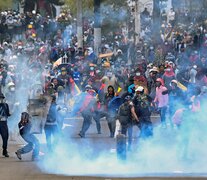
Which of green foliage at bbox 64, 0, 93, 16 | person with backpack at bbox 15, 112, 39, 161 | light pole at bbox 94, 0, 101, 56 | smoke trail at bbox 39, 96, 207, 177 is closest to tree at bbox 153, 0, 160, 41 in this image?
light pole at bbox 94, 0, 101, 56

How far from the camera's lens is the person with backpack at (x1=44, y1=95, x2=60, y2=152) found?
20.8 m

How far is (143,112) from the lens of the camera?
21094mm

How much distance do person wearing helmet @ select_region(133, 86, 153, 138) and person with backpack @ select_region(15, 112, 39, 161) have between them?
7.52ft

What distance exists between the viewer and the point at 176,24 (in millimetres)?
20828

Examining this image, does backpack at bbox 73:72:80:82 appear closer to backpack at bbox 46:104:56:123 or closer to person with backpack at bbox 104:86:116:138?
person with backpack at bbox 104:86:116:138

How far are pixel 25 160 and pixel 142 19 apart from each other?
16.0ft

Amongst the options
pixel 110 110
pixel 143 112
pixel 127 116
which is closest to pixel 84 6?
pixel 110 110

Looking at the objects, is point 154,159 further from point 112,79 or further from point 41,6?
point 41,6

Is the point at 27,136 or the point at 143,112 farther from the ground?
the point at 143,112

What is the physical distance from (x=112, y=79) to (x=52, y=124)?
6.03m

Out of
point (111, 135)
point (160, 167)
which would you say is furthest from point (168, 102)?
point (160, 167)

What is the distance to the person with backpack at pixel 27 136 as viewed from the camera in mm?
20500

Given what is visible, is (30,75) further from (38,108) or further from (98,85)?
(38,108)

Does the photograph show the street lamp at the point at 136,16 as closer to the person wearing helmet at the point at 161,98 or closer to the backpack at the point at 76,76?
the person wearing helmet at the point at 161,98
